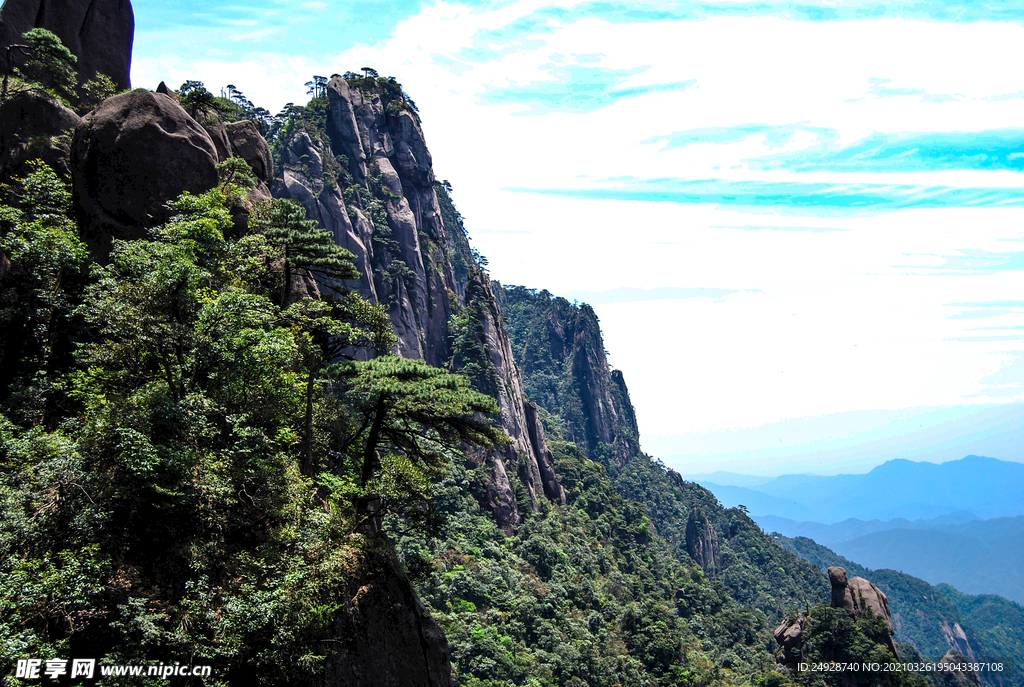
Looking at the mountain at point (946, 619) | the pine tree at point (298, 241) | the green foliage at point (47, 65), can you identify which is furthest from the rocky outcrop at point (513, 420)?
the mountain at point (946, 619)

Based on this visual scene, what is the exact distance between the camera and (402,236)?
7794 cm

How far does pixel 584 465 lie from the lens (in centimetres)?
9562

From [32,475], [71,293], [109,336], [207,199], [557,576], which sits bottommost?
[557,576]

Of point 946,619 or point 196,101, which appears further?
point 946,619

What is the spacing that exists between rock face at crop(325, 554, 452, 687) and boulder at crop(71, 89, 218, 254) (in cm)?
1528

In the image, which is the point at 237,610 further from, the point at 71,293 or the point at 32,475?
the point at 71,293

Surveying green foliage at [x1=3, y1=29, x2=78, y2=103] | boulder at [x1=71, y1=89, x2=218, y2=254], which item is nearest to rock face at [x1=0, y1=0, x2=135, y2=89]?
green foliage at [x1=3, y1=29, x2=78, y2=103]

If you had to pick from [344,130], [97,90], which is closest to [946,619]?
[344,130]

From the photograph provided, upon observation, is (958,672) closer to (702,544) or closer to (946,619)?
(702,544)

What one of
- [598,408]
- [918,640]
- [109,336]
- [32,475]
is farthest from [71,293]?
[918,640]

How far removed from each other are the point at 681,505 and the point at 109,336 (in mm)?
134326

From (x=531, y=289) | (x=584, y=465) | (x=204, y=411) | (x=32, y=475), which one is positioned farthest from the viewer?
(x=531, y=289)

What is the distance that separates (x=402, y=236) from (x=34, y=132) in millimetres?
55091

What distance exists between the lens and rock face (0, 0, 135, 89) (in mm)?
28969
